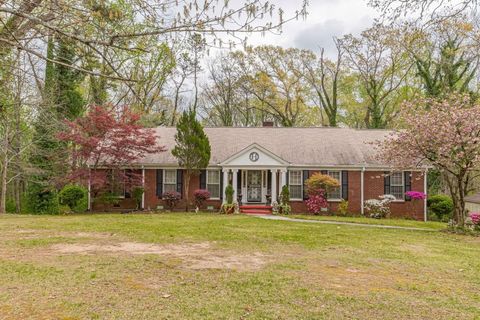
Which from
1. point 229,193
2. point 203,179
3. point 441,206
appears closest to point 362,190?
point 441,206

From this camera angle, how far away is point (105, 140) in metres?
17.5

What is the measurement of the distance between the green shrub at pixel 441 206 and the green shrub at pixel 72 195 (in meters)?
18.0

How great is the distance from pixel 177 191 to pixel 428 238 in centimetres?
1222

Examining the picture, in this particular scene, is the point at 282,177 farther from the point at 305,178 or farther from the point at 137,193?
the point at 137,193

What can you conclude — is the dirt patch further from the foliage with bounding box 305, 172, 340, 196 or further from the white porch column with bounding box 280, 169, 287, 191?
the white porch column with bounding box 280, 169, 287, 191

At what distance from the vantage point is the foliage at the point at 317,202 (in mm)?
18953

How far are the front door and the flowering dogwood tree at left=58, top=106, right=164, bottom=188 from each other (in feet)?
17.1

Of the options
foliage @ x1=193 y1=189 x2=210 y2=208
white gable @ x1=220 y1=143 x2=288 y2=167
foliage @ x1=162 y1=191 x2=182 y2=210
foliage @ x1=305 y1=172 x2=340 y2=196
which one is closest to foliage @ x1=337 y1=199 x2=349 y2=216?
foliage @ x1=305 y1=172 x2=340 y2=196

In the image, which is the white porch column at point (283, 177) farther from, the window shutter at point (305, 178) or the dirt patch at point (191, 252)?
the dirt patch at point (191, 252)

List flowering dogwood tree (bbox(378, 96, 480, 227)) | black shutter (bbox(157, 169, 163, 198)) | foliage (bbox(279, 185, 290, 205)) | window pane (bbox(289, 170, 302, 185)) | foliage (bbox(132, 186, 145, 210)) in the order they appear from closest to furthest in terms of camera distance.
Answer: flowering dogwood tree (bbox(378, 96, 480, 227)) → foliage (bbox(279, 185, 290, 205)) → foliage (bbox(132, 186, 145, 210)) → black shutter (bbox(157, 169, 163, 198)) → window pane (bbox(289, 170, 302, 185))

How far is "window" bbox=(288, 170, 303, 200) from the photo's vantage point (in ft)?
65.1

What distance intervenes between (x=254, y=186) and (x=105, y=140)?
8110 mm

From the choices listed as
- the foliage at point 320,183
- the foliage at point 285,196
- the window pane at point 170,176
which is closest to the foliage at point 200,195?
the window pane at point 170,176

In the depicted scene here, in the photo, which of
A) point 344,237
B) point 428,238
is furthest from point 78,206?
point 428,238
